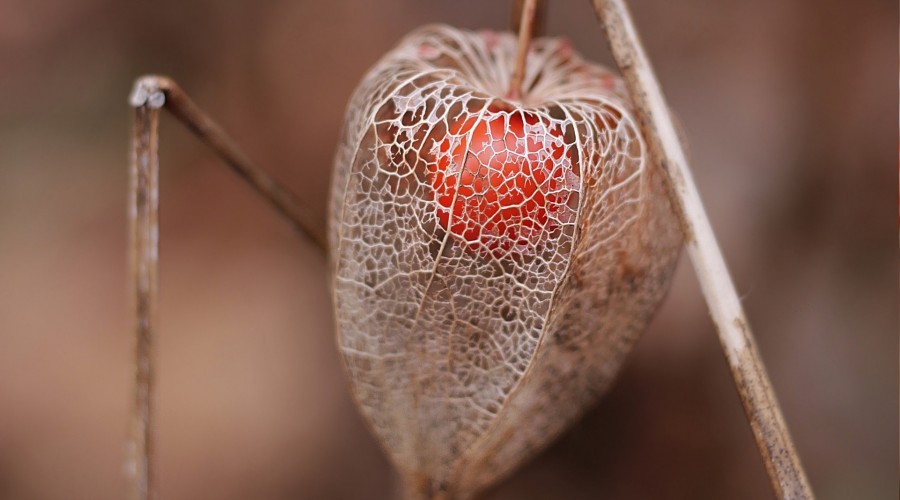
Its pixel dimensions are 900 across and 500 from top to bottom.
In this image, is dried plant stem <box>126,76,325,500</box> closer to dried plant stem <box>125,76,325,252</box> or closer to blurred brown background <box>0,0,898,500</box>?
dried plant stem <box>125,76,325,252</box>

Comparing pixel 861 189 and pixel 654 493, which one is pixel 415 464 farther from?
pixel 861 189

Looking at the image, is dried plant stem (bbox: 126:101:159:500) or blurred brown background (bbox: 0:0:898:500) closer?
dried plant stem (bbox: 126:101:159:500)

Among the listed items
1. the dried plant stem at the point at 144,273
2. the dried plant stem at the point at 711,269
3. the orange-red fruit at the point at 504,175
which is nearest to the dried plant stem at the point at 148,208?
the dried plant stem at the point at 144,273

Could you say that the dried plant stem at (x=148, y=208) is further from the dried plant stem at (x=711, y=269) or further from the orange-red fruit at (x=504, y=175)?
the dried plant stem at (x=711, y=269)

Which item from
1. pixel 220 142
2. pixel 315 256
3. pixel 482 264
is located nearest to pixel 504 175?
pixel 482 264

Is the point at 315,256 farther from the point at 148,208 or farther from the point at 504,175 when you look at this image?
the point at 504,175

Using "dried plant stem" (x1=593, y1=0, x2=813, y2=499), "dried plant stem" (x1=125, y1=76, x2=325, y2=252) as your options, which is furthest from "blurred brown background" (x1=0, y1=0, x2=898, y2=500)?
"dried plant stem" (x1=593, y1=0, x2=813, y2=499)
